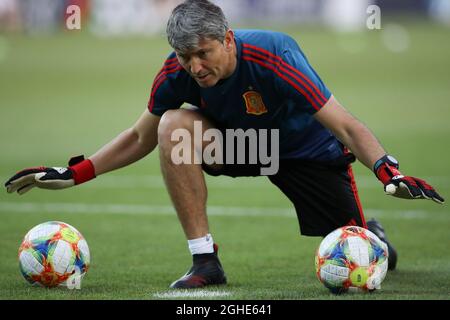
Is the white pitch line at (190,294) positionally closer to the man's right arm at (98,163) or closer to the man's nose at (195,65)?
the man's right arm at (98,163)

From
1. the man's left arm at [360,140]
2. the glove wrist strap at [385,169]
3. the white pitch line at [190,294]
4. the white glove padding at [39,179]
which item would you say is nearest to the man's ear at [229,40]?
the man's left arm at [360,140]

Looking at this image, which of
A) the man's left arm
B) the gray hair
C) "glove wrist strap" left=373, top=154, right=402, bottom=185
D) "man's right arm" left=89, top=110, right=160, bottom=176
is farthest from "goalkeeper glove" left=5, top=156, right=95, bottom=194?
"glove wrist strap" left=373, top=154, right=402, bottom=185

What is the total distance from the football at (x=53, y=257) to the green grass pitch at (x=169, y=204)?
0.37ft

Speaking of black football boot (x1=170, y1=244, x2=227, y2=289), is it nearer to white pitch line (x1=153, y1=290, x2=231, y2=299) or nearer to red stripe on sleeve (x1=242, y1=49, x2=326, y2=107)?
white pitch line (x1=153, y1=290, x2=231, y2=299)

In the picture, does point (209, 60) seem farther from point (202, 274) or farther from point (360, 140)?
point (202, 274)

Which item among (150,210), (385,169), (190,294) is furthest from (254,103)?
(150,210)

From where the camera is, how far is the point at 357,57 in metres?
31.5

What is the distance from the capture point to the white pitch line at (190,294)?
5949 millimetres

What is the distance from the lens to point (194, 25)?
6.02 meters

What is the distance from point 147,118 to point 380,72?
72.3 ft

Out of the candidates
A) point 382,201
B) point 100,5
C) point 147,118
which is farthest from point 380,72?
point 147,118

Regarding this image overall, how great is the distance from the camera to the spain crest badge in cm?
653

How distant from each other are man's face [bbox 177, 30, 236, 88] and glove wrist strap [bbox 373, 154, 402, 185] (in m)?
1.19

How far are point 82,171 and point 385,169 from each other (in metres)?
2.20
